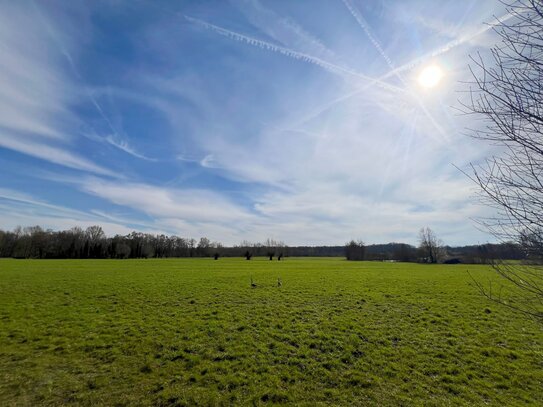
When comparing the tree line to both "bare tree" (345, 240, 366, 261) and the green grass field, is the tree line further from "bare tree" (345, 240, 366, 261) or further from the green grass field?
the green grass field

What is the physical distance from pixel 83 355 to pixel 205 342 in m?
3.91

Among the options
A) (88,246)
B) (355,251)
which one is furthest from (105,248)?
(355,251)

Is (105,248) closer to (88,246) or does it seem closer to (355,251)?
(88,246)

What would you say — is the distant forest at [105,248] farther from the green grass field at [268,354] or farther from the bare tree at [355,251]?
the green grass field at [268,354]

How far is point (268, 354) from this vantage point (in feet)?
27.5

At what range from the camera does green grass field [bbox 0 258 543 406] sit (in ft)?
20.3

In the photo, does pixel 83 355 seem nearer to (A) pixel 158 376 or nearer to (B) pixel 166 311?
(A) pixel 158 376

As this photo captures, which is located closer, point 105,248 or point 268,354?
point 268,354

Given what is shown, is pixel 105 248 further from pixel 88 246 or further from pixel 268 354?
pixel 268 354

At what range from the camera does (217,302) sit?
1587 centimetres

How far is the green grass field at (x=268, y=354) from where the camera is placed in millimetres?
6184

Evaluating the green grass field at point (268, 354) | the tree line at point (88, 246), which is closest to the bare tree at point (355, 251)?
the tree line at point (88, 246)

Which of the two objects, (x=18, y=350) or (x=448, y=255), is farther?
(x=448, y=255)

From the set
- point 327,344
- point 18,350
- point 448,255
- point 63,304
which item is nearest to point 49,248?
point 63,304
